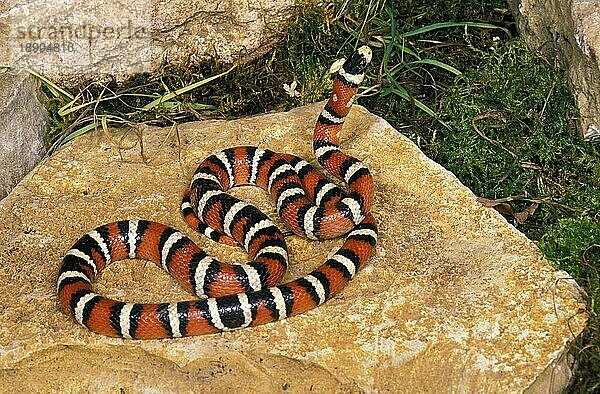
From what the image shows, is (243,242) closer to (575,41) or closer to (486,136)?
(486,136)

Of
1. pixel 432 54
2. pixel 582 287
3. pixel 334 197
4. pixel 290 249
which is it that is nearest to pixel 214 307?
pixel 290 249

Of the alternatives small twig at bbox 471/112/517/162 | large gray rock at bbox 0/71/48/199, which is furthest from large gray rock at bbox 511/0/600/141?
large gray rock at bbox 0/71/48/199

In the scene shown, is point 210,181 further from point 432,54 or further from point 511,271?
point 432,54

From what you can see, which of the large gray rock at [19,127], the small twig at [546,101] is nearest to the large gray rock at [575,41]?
the small twig at [546,101]

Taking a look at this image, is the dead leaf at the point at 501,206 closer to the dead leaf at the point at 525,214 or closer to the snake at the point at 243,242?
the dead leaf at the point at 525,214

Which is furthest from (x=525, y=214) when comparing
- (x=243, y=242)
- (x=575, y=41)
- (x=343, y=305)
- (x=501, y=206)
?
(x=243, y=242)
